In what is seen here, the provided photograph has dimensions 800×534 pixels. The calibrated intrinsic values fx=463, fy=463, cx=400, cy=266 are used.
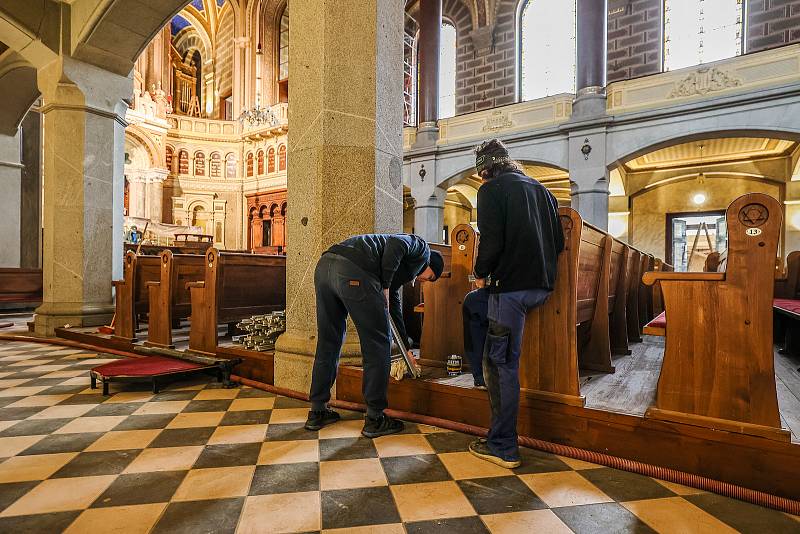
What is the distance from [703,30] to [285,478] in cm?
1297

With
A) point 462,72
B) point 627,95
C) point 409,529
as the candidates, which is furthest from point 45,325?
point 462,72

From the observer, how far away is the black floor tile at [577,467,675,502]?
6.55 feet

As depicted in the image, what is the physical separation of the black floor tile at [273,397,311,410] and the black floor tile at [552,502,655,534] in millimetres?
1864

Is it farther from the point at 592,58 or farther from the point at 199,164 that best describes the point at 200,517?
the point at 199,164

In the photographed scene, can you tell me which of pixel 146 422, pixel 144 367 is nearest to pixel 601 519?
pixel 146 422

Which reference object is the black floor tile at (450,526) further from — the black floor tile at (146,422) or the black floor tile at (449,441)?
the black floor tile at (146,422)

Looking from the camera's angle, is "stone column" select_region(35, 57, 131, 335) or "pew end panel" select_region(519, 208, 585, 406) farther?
"stone column" select_region(35, 57, 131, 335)

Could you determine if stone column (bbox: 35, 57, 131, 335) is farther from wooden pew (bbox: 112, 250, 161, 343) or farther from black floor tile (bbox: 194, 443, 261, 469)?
black floor tile (bbox: 194, 443, 261, 469)

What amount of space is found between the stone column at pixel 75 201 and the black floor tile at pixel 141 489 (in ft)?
15.8

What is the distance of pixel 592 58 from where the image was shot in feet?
33.2

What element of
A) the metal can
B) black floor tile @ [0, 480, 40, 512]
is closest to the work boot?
the metal can

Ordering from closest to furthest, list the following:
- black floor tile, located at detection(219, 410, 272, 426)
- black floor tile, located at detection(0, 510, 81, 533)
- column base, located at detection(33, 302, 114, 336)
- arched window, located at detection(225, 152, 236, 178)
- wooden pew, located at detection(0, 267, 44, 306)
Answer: black floor tile, located at detection(0, 510, 81, 533)
black floor tile, located at detection(219, 410, 272, 426)
column base, located at detection(33, 302, 114, 336)
wooden pew, located at detection(0, 267, 44, 306)
arched window, located at detection(225, 152, 236, 178)

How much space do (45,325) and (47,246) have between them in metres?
1.03

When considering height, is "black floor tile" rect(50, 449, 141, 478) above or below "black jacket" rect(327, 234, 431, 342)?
below
